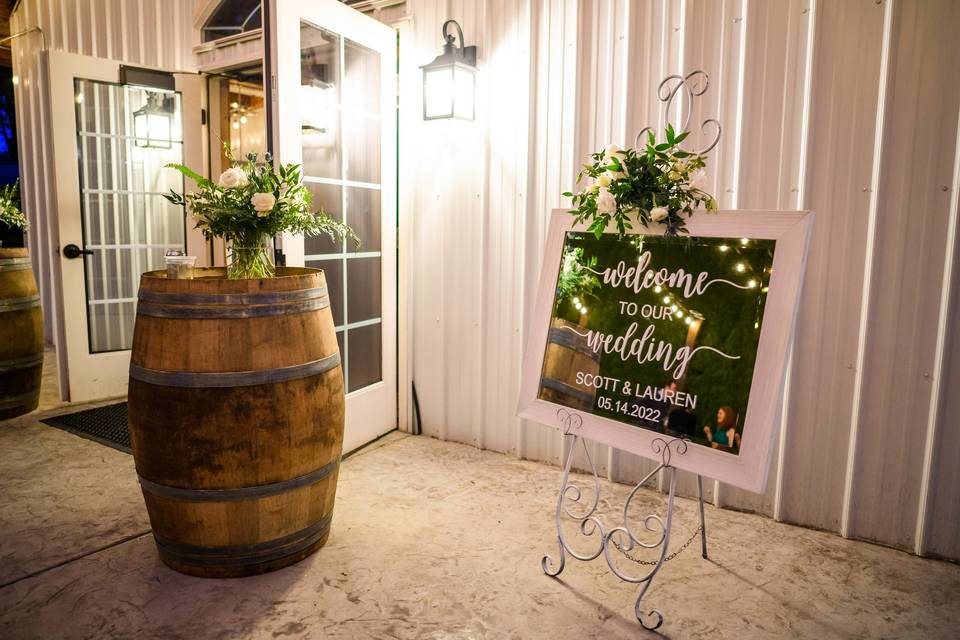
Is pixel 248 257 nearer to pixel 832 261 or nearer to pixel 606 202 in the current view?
pixel 606 202

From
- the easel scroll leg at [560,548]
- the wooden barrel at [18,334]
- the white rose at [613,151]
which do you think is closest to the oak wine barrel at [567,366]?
the easel scroll leg at [560,548]

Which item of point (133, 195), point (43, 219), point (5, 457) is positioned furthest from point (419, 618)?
point (43, 219)

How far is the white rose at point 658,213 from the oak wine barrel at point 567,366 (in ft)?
1.45

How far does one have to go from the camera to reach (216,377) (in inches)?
79.2

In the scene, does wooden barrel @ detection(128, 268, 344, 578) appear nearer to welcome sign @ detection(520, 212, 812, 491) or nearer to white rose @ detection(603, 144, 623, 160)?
welcome sign @ detection(520, 212, 812, 491)

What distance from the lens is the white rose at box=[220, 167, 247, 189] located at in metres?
2.23

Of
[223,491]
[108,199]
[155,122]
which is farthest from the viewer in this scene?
[155,122]

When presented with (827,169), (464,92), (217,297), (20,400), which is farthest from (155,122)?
(827,169)

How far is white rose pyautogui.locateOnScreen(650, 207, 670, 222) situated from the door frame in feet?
5.27

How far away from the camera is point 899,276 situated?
235cm

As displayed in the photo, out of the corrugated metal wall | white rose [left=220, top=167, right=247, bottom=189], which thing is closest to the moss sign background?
the corrugated metal wall

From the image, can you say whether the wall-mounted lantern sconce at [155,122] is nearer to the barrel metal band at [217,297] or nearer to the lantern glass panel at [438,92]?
the lantern glass panel at [438,92]

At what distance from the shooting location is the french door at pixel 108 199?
4.07m

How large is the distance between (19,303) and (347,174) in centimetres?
220
